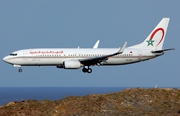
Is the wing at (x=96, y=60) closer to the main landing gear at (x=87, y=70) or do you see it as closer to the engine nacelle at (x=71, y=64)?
the main landing gear at (x=87, y=70)

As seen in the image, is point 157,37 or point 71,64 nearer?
point 71,64

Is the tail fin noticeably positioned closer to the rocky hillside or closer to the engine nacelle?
the engine nacelle

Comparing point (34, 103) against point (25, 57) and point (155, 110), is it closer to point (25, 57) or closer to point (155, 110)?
point (155, 110)

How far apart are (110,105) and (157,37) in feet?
155

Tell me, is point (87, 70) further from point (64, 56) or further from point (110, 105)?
point (110, 105)

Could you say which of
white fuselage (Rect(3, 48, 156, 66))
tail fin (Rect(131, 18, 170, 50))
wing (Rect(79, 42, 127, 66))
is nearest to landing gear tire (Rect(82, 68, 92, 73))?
wing (Rect(79, 42, 127, 66))

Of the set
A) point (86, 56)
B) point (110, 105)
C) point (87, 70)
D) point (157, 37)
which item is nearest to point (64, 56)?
point (86, 56)

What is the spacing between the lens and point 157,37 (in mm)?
92500

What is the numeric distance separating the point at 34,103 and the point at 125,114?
32.8 feet

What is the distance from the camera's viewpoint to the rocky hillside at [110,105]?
1807 inches

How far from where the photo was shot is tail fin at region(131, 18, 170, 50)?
9088cm

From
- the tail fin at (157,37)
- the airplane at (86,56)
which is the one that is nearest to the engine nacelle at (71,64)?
the airplane at (86,56)

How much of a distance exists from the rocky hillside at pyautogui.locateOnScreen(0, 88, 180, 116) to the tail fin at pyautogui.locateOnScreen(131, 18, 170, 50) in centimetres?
3995

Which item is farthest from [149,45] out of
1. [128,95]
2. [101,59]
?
[128,95]
